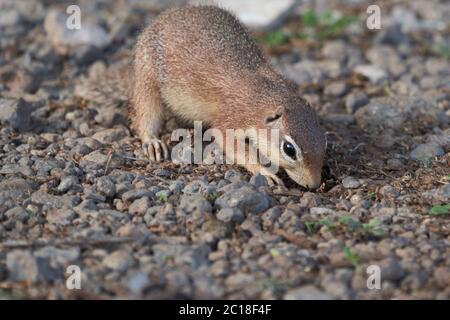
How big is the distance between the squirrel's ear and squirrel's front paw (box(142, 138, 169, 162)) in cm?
99

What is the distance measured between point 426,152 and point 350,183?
0.95 m

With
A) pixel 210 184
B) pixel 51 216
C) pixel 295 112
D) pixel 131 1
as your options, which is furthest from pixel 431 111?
pixel 131 1

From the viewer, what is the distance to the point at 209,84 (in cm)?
638

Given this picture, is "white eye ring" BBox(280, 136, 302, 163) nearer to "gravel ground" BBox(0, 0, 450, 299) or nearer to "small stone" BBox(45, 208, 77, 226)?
"gravel ground" BBox(0, 0, 450, 299)

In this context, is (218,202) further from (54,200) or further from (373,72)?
(373,72)

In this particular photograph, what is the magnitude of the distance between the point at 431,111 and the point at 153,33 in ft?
8.94

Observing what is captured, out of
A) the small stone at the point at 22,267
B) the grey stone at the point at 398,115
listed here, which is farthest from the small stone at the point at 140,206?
the grey stone at the point at 398,115

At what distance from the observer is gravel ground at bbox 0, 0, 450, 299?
425cm

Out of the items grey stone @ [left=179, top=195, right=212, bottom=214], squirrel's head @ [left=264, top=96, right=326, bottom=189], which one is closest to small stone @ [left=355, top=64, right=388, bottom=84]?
squirrel's head @ [left=264, top=96, right=326, bottom=189]

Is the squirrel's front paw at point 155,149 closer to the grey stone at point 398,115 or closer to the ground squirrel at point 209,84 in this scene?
the ground squirrel at point 209,84

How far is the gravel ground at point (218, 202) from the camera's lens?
4.25 metres

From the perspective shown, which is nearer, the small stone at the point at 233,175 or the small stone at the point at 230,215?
the small stone at the point at 230,215

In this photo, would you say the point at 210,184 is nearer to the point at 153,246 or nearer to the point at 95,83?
the point at 153,246
